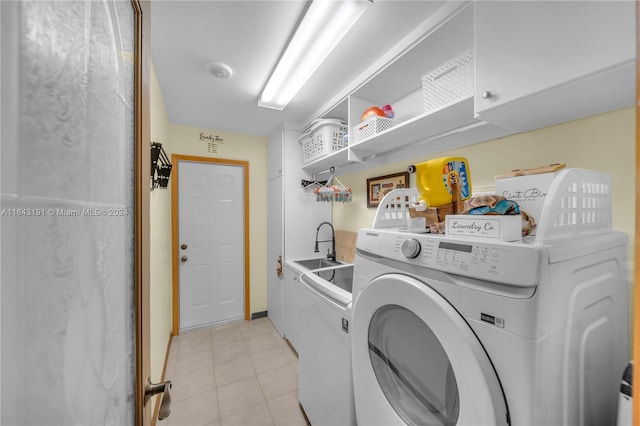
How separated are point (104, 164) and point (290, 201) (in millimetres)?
2142

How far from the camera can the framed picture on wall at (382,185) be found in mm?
1802

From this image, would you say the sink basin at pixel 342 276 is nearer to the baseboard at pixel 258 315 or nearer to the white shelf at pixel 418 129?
the white shelf at pixel 418 129

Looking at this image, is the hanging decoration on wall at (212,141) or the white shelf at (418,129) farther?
the hanging decoration on wall at (212,141)

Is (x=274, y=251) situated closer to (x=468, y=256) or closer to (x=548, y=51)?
(x=468, y=256)

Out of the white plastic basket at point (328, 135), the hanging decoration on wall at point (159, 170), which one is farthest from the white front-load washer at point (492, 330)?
the hanging decoration on wall at point (159, 170)

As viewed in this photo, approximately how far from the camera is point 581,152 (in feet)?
3.23

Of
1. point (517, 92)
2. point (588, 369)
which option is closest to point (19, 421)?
point (588, 369)

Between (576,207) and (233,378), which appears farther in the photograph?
(233,378)

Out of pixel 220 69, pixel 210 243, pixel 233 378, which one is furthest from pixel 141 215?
pixel 210 243

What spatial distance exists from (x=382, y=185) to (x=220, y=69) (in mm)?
1491

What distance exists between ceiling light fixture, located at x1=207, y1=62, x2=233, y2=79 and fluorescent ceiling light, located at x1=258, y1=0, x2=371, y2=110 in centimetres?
28

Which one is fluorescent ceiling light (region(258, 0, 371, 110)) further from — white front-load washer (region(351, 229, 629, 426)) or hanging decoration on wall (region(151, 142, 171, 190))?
white front-load washer (region(351, 229, 629, 426))

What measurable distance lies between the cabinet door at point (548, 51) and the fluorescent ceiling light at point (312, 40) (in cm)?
54

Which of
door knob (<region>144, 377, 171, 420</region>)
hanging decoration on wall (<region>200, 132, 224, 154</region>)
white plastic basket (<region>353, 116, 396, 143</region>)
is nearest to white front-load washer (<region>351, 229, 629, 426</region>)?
door knob (<region>144, 377, 171, 420</region>)
